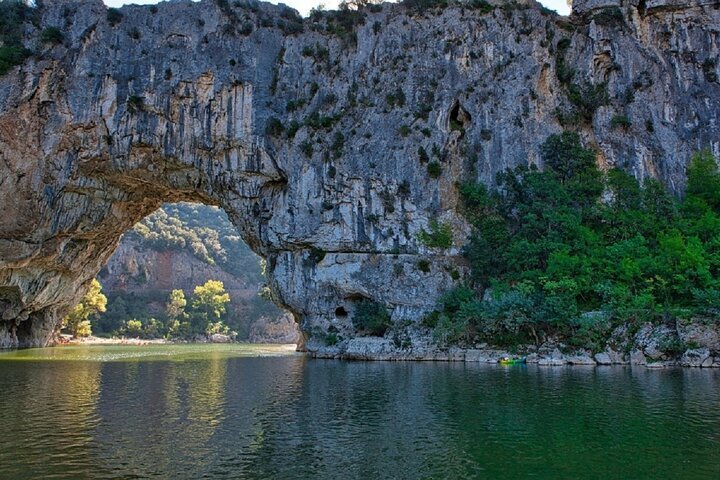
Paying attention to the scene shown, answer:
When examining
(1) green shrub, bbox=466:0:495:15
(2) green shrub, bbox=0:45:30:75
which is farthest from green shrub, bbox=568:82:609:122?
(2) green shrub, bbox=0:45:30:75

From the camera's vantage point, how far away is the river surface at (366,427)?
10.9m

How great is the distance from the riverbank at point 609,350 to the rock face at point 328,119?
9.34 ft

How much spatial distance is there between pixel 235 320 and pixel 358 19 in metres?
67.5

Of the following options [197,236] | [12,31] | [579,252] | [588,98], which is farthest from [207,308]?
[579,252]

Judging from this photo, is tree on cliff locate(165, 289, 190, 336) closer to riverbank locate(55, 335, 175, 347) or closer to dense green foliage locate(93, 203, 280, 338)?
dense green foliage locate(93, 203, 280, 338)

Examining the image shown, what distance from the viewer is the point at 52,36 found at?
4062cm

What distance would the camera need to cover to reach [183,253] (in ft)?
356

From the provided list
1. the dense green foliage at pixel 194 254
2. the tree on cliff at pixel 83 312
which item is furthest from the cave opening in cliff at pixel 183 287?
the tree on cliff at pixel 83 312

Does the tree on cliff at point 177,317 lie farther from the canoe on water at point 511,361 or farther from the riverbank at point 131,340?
the canoe on water at point 511,361

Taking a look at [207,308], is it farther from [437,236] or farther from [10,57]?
[437,236]

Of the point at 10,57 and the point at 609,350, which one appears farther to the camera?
the point at 10,57

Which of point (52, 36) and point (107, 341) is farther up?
point (52, 36)

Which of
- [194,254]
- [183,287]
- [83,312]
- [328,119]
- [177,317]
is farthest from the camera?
[194,254]

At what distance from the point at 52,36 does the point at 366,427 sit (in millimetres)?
39009
